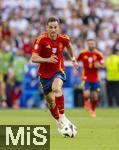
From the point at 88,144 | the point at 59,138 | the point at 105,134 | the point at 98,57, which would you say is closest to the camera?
the point at 88,144

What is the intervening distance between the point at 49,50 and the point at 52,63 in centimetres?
30

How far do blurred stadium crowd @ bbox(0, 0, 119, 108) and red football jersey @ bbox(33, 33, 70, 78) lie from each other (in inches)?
520

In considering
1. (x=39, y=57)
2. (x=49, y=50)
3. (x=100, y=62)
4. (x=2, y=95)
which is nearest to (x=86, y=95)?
(x=100, y=62)

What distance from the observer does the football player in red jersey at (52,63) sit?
15201 millimetres

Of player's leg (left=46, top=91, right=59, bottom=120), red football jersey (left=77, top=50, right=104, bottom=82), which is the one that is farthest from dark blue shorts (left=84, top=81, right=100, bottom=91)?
player's leg (left=46, top=91, right=59, bottom=120)

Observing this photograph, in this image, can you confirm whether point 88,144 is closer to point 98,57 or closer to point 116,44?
point 98,57

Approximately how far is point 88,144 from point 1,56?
53.0 ft

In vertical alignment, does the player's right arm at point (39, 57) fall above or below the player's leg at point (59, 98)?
above

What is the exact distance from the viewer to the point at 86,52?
24.5 m

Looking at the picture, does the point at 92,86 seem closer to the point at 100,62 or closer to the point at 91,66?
the point at 91,66

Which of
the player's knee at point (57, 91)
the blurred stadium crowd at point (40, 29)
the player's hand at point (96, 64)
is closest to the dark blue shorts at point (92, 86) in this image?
the player's hand at point (96, 64)

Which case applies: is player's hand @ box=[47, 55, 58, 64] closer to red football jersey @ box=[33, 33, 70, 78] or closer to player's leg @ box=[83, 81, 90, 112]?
red football jersey @ box=[33, 33, 70, 78]

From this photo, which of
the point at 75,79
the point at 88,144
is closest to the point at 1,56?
the point at 75,79

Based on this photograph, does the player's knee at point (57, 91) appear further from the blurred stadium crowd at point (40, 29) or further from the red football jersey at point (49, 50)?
the blurred stadium crowd at point (40, 29)
